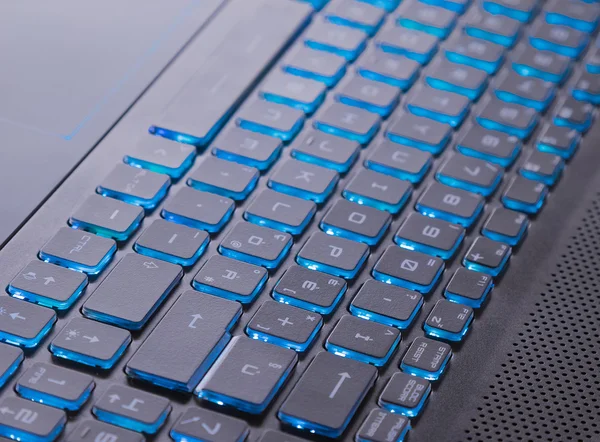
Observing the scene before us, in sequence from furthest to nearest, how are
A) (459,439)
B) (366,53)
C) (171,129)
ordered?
(366,53) → (171,129) → (459,439)

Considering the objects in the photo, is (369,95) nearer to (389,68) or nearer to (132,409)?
(389,68)

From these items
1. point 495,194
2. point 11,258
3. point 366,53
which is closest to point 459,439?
point 495,194

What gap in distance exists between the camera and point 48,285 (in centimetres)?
90

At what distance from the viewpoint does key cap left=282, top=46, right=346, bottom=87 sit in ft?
3.90

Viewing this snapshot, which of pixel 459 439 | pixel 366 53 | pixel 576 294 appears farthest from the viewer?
pixel 366 53

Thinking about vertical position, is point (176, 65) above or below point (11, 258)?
above

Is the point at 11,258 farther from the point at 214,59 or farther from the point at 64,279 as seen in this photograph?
the point at 214,59

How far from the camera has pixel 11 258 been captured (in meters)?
0.94

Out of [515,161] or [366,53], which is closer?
[515,161]

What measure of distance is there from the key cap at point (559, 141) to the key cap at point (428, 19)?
8.6 inches

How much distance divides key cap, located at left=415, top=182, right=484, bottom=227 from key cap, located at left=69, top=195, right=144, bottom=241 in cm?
32

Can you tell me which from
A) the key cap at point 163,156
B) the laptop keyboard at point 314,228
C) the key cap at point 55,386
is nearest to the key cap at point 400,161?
the laptop keyboard at point 314,228

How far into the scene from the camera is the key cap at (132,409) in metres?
0.81

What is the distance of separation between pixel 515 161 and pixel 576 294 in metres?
0.20
